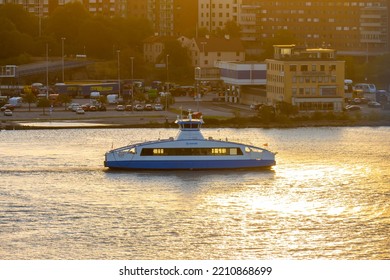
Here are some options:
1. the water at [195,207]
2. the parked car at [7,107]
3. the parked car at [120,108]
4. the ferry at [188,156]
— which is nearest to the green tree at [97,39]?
the parked car at [120,108]

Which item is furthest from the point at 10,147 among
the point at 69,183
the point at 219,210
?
the point at 219,210

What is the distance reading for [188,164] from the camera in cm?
2338

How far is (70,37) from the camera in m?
49.3

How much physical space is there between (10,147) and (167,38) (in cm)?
2226

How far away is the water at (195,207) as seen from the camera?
1655cm

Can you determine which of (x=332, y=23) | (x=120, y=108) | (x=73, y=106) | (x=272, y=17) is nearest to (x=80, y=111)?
(x=73, y=106)

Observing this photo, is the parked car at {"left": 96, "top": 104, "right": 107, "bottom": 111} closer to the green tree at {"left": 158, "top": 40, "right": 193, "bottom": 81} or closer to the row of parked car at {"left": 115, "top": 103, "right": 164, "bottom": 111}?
the row of parked car at {"left": 115, "top": 103, "right": 164, "bottom": 111}

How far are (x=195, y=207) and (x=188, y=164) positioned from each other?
395 centimetres

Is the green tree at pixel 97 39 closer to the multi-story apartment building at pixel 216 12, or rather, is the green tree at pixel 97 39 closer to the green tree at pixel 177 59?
the green tree at pixel 177 59

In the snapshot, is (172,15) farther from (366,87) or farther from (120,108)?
(120,108)

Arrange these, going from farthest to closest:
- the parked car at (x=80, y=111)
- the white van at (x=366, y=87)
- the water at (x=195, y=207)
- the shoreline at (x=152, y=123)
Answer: the white van at (x=366, y=87)
the parked car at (x=80, y=111)
the shoreline at (x=152, y=123)
the water at (x=195, y=207)

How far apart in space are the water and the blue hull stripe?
249 mm

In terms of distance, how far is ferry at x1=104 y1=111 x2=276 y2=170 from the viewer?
76.6ft

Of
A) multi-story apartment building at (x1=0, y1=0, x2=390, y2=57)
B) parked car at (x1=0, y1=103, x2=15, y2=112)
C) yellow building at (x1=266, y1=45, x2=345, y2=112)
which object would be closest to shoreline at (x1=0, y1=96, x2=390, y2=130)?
parked car at (x1=0, y1=103, x2=15, y2=112)
